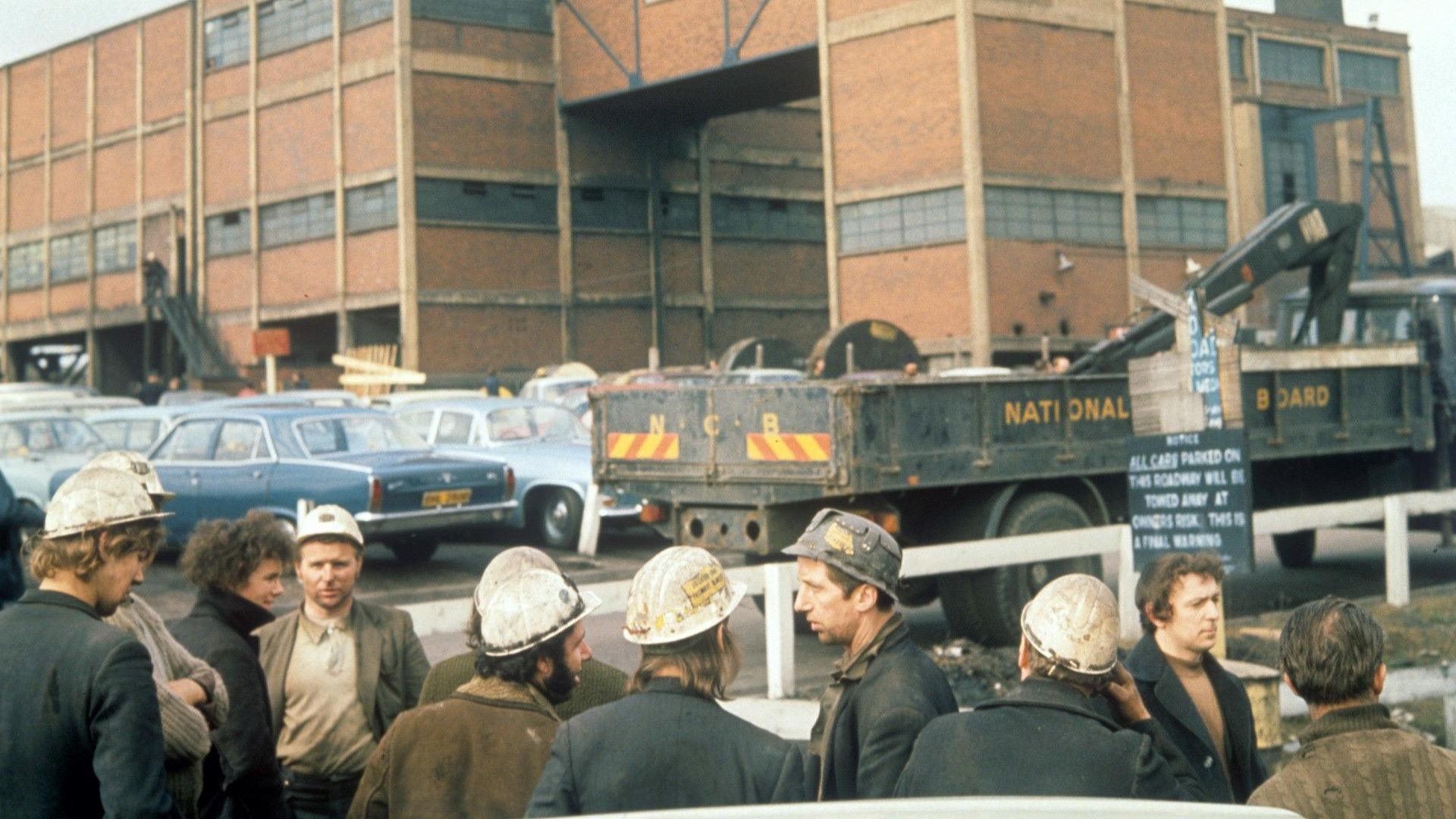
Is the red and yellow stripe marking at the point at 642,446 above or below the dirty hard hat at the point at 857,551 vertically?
above

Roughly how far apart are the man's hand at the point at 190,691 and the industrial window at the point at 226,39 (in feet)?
129

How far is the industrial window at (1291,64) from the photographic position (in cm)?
4734

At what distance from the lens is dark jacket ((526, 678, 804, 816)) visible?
3221mm

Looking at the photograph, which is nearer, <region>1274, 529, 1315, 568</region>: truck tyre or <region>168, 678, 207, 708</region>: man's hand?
<region>168, 678, 207, 708</region>: man's hand

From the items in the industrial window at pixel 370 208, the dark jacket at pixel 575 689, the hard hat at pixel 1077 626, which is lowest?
the dark jacket at pixel 575 689

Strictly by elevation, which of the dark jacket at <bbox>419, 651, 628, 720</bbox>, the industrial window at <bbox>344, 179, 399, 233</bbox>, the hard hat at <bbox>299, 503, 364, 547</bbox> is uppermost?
the industrial window at <bbox>344, 179, 399, 233</bbox>

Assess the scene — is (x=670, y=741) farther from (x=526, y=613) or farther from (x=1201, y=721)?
(x=1201, y=721)

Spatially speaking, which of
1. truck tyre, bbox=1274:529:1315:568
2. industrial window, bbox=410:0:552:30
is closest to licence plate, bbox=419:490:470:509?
truck tyre, bbox=1274:529:1315:568

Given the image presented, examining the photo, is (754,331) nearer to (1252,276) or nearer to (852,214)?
(852,214)

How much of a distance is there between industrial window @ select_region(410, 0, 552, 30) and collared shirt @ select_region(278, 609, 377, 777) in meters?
33.4

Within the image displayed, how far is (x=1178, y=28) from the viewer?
114ft

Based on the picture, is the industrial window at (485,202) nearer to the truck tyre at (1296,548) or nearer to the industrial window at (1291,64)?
the industrial window at (1291,64)

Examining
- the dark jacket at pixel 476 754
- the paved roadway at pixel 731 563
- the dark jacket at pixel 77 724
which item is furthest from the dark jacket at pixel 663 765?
the paved roadway at pixel 731 563

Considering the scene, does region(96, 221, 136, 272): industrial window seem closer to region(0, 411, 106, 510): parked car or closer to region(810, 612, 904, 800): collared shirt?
region(0, 411, 106, 510): parked car
